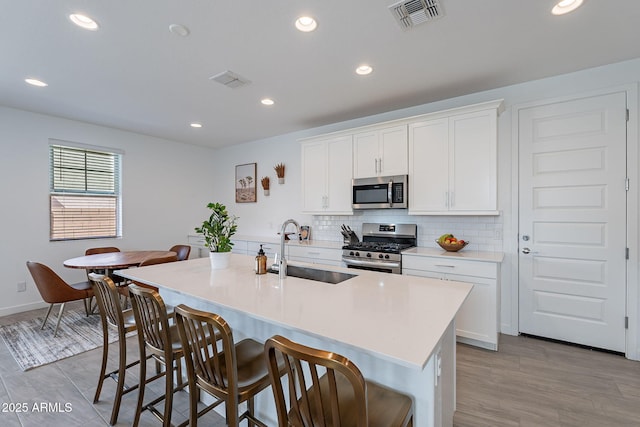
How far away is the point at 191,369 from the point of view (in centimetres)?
142

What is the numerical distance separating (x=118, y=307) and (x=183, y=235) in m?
4.13

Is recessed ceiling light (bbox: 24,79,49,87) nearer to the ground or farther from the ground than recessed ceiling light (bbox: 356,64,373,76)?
nearer to the ground

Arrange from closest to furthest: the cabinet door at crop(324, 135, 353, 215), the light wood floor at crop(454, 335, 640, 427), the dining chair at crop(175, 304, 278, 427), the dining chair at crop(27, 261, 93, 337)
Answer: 1. the dining chair at crop(175, 304, 278, 427)
2. the light wood floor at crop(454, 335, 640, 427)
3. the dining chair at crop(27, 261, 93, 337)
4. the cabinet door at crop(324, 135, 353, 215)

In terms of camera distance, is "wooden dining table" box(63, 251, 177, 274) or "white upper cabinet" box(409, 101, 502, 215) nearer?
"white upper cabinet" box(409, 101, 502, 215)

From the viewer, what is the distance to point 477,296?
281cm

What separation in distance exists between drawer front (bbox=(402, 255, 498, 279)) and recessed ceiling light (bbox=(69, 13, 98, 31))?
330 cm

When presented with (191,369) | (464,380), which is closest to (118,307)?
(191,369)

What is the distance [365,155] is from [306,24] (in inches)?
75.7

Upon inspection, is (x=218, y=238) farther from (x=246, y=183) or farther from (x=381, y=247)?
(x=246, y=183)

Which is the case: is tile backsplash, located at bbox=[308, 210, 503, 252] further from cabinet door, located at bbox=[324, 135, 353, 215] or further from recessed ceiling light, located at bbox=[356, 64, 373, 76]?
recessed ceiling light, located at bbox=[356, 64, 373, 76]

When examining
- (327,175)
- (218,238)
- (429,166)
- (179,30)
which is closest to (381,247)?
(429,166)

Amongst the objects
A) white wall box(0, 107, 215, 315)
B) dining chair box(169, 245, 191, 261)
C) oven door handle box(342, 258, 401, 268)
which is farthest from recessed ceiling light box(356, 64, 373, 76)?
white wall box(0, 107, 215, 315)

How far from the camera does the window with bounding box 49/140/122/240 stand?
4.15m

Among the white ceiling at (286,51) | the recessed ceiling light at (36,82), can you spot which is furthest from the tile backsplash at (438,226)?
the recessed ceiling light at (36,82)
